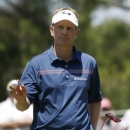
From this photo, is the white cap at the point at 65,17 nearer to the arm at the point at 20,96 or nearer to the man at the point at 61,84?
the man at the point at 61,84

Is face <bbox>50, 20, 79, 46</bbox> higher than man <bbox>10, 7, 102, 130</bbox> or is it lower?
higher

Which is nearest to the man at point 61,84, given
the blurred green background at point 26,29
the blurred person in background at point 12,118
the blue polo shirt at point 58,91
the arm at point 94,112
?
the blue polo shirt at point 58,91

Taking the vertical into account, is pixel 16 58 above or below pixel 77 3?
below

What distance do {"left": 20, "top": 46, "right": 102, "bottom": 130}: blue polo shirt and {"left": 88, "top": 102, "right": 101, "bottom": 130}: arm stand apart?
26cm

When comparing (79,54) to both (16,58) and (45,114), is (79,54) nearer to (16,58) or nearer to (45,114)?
(45,114)

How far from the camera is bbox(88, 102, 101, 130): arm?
5430mm

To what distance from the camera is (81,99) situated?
5.06 metres

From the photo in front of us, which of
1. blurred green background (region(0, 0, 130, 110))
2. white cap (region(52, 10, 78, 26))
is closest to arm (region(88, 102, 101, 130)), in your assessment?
white cap (region(52, 10, 78, 26))

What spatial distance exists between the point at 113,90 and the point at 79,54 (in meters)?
19.5

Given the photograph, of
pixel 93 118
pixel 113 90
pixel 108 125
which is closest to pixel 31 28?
pixel 113 90

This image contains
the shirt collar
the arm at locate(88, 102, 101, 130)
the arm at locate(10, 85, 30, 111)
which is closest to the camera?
the arm at locate(10, 85, 30, 111)

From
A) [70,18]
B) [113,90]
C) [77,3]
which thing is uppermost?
[77,3]

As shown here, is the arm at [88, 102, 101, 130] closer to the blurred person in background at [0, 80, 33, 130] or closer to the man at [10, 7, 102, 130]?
the man at [10, 7, 102, 130]

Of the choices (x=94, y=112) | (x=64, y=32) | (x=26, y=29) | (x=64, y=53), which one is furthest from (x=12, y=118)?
(x=26, y=29)
